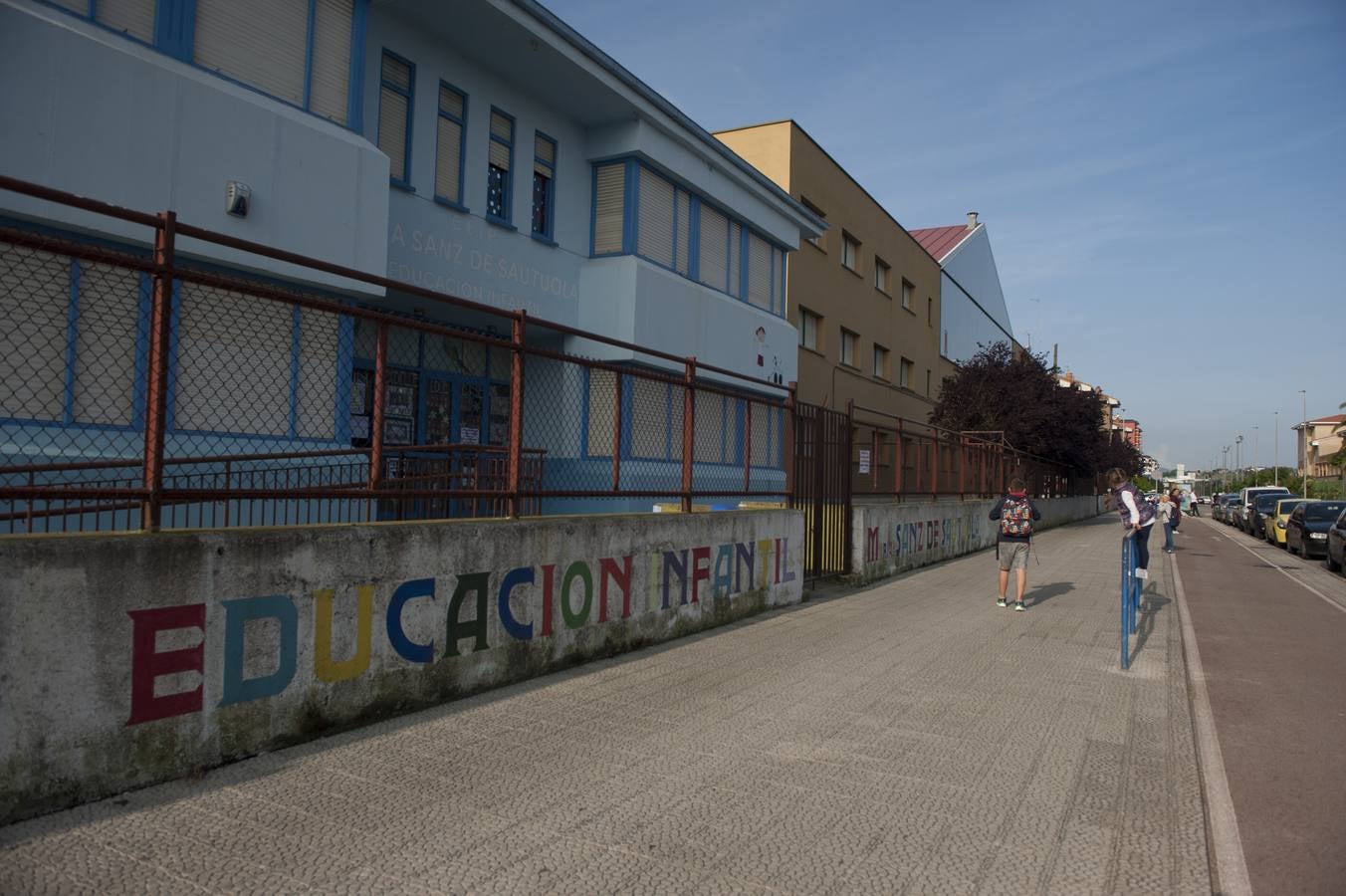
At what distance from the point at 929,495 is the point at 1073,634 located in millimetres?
8175

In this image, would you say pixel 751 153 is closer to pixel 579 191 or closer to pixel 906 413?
pixel 579 191

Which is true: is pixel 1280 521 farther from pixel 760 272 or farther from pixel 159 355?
pixel 159 355

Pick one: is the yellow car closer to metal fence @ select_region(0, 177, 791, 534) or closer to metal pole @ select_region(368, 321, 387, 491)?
metal fence @ select_region(0, 177, 791, 534)

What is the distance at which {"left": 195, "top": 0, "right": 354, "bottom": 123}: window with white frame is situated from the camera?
9.75 m

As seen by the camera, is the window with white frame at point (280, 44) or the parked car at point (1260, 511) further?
the parked car at point (1260, 511)

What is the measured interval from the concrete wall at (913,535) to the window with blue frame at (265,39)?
343 inches

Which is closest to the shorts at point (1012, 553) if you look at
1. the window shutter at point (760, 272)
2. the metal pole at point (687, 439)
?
the metal pole at point (687, 439)

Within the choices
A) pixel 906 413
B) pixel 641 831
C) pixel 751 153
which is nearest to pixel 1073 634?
pixel 641 831

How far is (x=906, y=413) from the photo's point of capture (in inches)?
1415

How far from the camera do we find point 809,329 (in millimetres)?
26969

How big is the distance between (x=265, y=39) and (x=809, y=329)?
→ 18723 millimetres

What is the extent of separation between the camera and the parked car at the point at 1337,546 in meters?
18.7

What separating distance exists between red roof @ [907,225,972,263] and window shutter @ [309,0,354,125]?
36.7 m

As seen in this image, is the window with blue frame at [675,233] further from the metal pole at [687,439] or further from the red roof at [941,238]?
the red roof at [941,238]
